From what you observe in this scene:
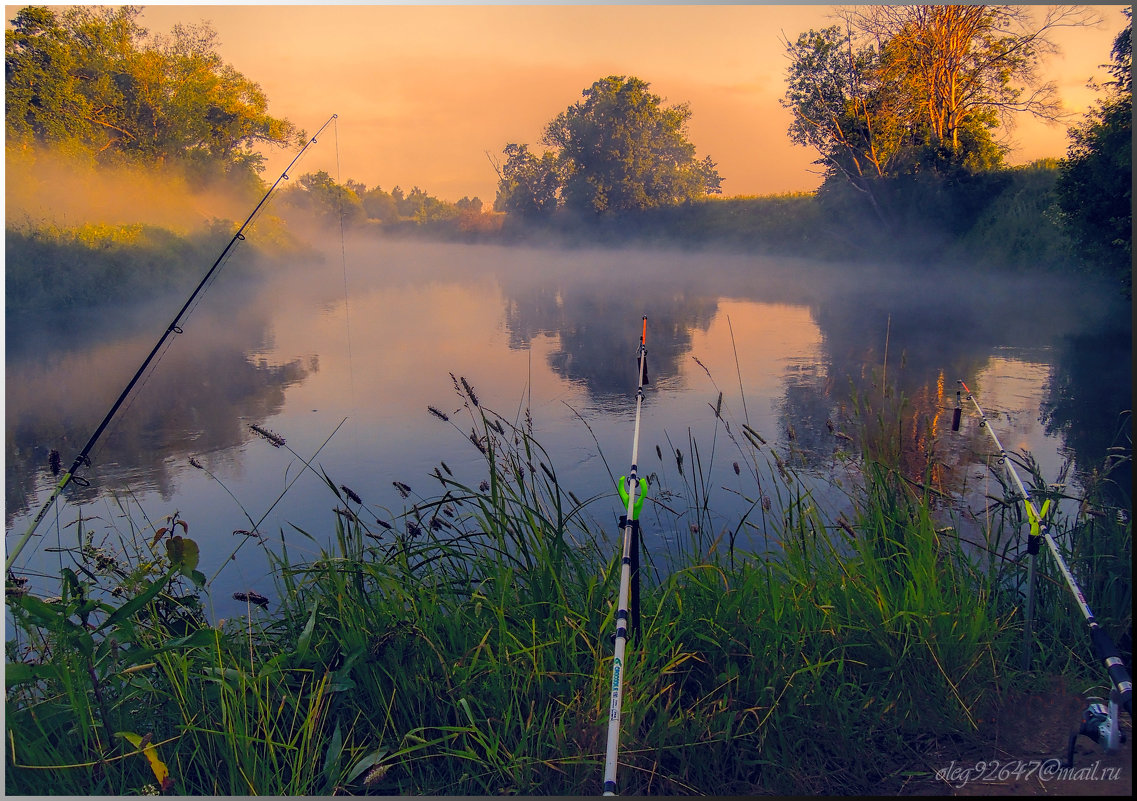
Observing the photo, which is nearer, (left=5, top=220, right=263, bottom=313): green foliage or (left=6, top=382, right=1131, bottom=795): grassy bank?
(left=6, top=382, right=1131, bottom=795): grassy bank

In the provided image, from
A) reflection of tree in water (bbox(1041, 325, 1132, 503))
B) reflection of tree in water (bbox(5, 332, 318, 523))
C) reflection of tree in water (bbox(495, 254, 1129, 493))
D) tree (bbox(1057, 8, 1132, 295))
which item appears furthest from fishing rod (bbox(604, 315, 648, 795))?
tree (bbox(1057, 8, 1132, 295))

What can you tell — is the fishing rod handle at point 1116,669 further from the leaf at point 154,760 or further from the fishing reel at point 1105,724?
the leaf at point 154,760

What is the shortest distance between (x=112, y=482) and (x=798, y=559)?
5262 millimetres

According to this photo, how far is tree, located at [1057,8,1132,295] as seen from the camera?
7.34m

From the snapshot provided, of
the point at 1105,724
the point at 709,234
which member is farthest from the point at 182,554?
the point at 709,234

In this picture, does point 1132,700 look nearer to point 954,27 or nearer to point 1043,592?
point 1043,592

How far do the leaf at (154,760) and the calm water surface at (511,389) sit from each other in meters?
0.72

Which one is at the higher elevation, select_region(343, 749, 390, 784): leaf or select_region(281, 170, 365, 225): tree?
select_region(281, 170, 365, 225): tree

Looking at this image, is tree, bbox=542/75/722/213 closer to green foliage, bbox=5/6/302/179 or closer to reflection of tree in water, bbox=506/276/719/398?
reflection of tree in water, bbox=506/276/719/398

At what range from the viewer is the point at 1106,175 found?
827cm

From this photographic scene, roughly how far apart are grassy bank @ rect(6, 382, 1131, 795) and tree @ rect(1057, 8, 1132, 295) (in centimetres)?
Answer: 683

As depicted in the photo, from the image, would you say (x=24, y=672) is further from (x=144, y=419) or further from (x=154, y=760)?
(x=144, y=419)

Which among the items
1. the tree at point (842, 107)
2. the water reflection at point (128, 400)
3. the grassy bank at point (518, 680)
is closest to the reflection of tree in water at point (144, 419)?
the water reflection at point (128, 400)

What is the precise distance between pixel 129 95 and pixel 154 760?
19621 millimetres
